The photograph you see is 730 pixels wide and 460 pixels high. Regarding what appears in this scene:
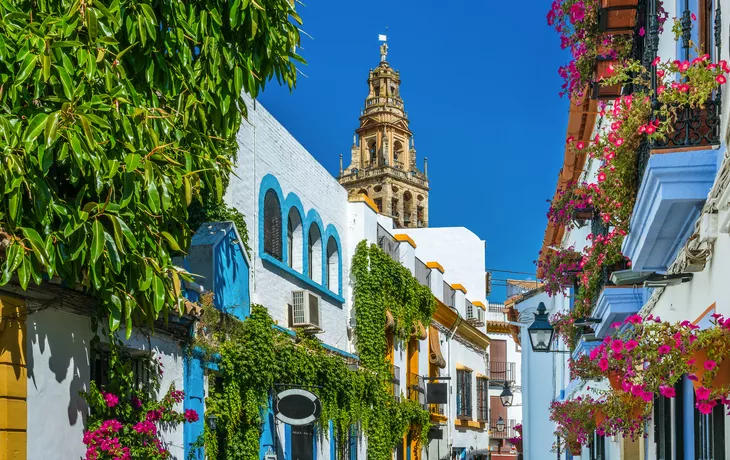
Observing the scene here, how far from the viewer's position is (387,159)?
9494cm

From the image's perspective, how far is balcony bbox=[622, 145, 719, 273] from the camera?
723cm

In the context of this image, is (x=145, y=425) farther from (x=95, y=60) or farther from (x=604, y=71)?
(x=604, y=71)

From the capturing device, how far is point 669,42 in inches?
383

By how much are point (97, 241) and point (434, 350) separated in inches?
927

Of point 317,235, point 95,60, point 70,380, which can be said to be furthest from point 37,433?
point 317,235

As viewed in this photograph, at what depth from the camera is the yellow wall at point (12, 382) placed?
8.11m

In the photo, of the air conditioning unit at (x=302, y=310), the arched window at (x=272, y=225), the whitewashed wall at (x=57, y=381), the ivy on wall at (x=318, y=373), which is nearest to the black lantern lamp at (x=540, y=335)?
the ivy on wall at (x=318, y=373)

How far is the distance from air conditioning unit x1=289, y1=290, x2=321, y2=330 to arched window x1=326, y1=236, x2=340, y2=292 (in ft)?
9.62

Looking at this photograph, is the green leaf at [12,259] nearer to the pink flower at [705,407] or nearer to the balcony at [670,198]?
the balcony at [670,198]

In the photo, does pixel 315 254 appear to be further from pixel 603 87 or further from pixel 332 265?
pixel 603 87

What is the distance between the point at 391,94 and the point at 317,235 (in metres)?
69.4

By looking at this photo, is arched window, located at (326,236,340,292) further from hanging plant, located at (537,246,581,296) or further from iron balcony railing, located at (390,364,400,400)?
hanging plant, located at (537,246,581,296)

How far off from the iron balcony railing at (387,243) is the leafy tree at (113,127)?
51.1ft

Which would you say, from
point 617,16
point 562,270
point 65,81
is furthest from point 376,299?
point 65,81
